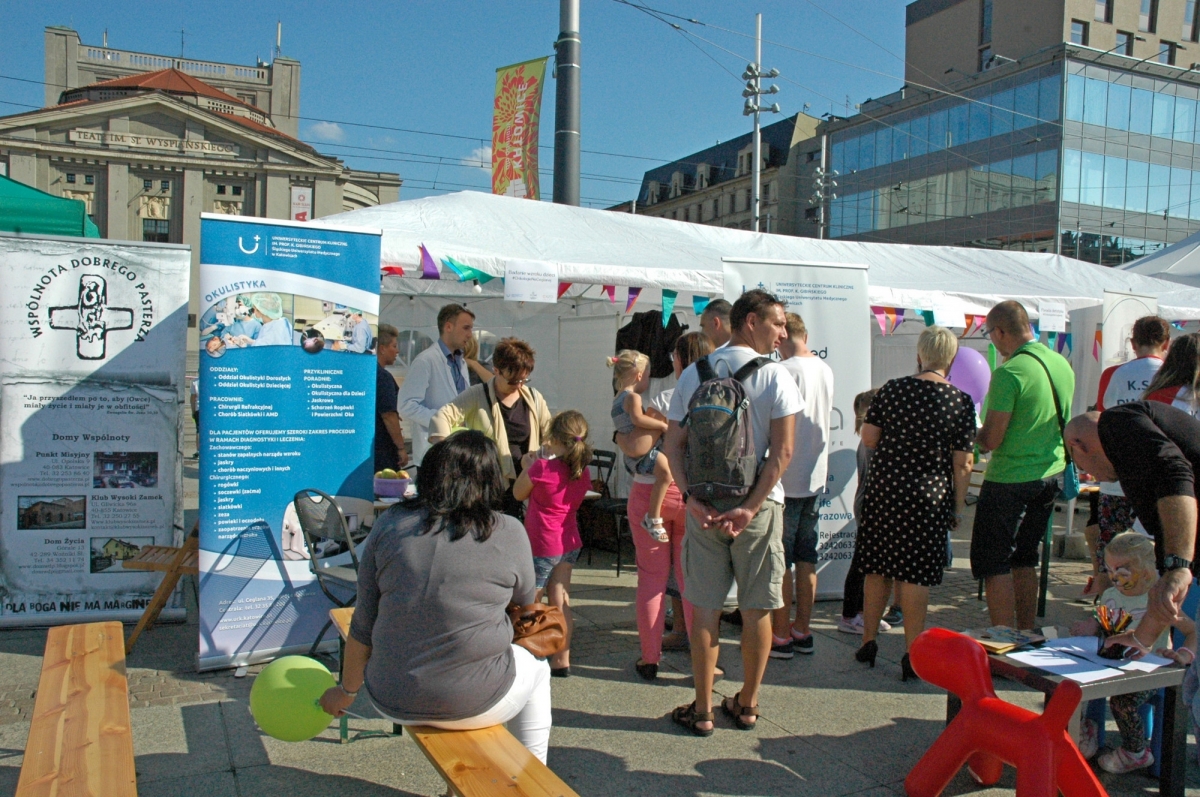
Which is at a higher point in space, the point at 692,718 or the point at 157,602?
the point at 157,602

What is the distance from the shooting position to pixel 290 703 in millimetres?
2680

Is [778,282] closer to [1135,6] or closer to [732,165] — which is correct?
[1135,6]

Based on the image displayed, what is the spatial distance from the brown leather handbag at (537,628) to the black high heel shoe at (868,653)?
7.10 ft

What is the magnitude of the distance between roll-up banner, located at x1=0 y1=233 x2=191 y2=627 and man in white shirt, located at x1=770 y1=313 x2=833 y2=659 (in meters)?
3.29

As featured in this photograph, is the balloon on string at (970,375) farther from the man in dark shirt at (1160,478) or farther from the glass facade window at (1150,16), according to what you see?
the glass facade window at (1150,16)

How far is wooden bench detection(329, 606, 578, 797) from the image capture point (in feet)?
7.04

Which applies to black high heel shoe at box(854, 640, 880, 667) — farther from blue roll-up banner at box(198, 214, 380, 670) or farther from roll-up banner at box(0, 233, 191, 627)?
roll-up banner at box(0, 233, 191, 627)

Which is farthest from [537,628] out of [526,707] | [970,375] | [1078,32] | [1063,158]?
[1078,32]

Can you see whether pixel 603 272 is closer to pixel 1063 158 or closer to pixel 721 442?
pixel 721 442

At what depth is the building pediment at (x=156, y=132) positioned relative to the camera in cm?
3953

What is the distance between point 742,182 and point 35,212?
6287 centimetres

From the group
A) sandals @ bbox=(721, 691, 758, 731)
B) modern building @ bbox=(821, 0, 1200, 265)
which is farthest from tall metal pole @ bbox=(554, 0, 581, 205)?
modern building @ bbox=(821, 0, 1200, 265)

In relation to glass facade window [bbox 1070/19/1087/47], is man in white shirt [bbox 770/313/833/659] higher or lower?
lower

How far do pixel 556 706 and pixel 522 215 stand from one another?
4.18 metres
